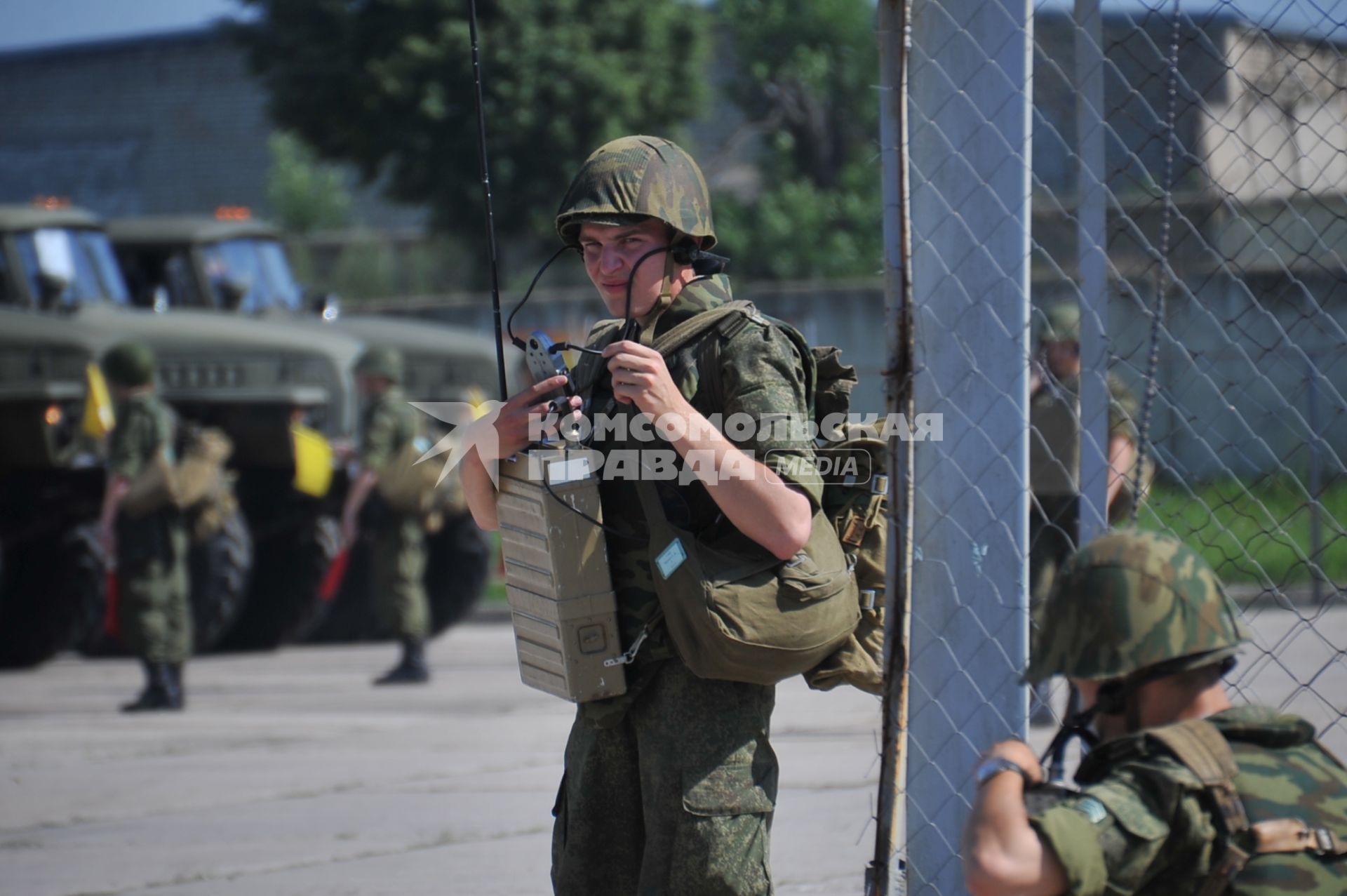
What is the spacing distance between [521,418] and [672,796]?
0.68 meters

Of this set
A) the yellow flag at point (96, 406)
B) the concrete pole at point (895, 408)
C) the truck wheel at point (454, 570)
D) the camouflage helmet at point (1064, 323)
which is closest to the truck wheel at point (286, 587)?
the truck wheel at point (454, 570)

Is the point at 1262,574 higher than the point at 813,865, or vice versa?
the point at 1262,574

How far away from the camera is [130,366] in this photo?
9102mm

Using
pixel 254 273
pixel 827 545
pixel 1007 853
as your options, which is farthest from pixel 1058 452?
pixel 254 273

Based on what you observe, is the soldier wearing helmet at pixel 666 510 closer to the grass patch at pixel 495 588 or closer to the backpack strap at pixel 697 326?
the backpack strap at pixel 697 326

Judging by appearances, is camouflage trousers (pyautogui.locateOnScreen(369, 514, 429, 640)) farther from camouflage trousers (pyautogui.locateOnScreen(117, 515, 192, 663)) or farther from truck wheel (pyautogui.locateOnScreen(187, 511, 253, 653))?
camouflage trousers (pyautogui.locateOnScreen(117, 515, 192, 663))

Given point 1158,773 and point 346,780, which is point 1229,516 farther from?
point 1158,773

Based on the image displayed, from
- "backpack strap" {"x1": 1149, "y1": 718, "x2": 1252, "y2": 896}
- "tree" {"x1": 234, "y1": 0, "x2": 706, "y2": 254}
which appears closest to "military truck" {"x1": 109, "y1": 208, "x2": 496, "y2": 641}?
"tree" {"x1": 234, "y1": 0, "x2": 706, "y2": 254}

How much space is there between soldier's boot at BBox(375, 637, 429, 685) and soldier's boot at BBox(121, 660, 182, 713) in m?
1.29

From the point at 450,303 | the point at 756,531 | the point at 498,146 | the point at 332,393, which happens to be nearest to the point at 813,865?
the point at 756,531

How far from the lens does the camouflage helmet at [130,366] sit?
911 cm

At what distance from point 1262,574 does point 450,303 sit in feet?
58.9

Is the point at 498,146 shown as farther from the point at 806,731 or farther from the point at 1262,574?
the point at 1262,574

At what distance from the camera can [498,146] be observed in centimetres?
2377
